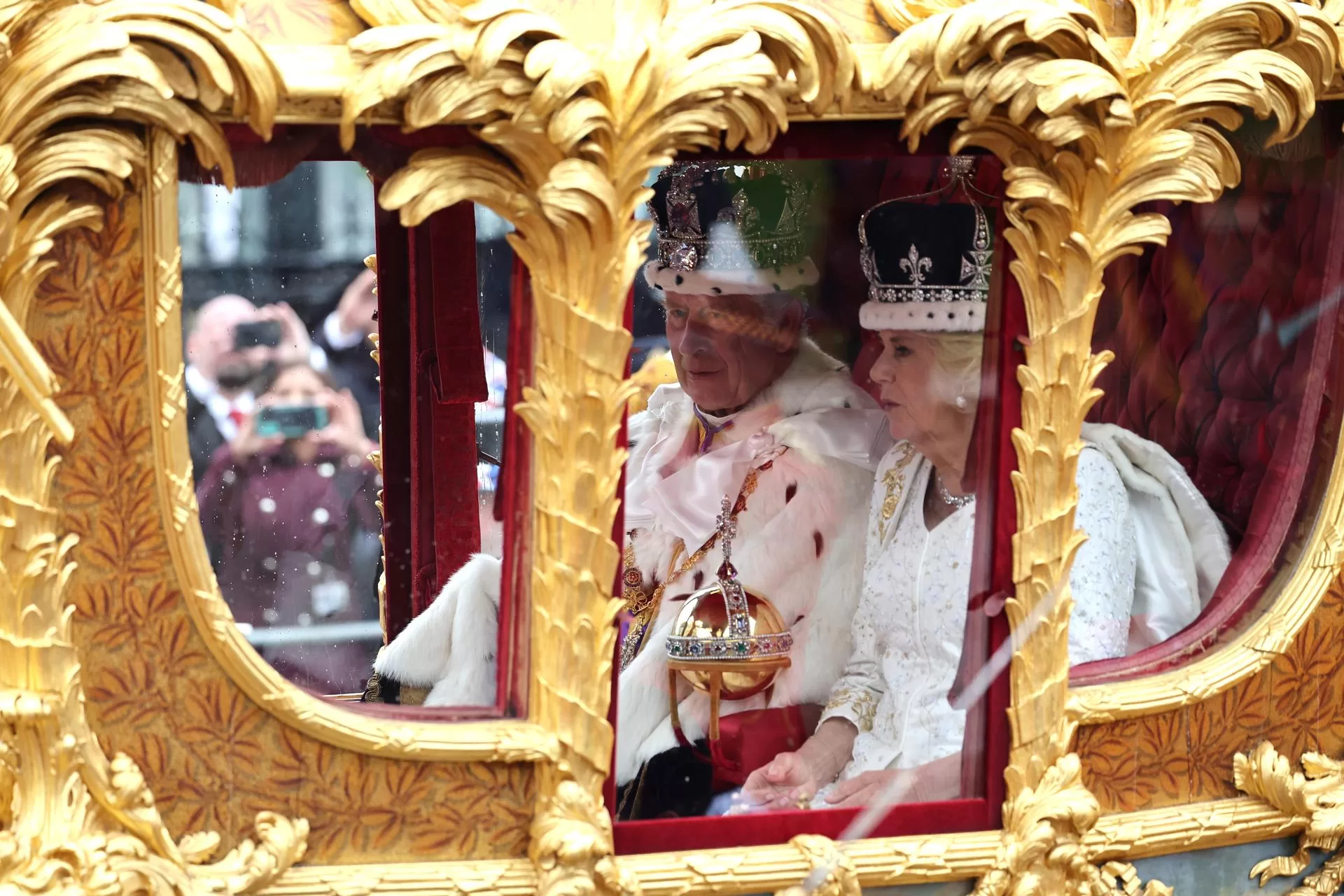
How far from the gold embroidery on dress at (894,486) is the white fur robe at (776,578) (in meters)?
0.05

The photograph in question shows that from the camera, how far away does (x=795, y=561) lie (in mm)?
3547

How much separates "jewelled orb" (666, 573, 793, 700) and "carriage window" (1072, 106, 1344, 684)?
0.49 metres

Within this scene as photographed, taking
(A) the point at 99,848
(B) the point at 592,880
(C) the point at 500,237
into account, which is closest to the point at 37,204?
(C) the point at 500,237

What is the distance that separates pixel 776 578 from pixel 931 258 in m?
0.63

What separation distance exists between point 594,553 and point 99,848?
77 centimetres

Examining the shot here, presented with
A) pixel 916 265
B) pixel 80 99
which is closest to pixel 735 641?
pixel 916 265

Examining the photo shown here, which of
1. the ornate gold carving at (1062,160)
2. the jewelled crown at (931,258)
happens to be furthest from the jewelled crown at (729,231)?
the ornate gold carving at (1062,160)

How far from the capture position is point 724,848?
10.1ft

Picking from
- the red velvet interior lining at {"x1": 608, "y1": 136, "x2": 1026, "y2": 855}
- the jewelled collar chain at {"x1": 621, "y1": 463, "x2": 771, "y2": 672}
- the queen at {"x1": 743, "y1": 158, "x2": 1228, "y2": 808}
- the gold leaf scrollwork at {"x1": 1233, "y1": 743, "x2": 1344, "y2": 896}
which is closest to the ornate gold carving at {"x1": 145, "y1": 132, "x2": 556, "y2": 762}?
the red velvet interior lining at {"x1": 608, "y1": 136, "x2": 1026, "y2": 855}

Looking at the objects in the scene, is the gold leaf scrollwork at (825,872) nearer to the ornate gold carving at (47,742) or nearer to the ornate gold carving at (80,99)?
the ornate gold carving at (47,742)

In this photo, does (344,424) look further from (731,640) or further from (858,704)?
(858,704)

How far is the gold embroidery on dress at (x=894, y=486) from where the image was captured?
11.4 ft

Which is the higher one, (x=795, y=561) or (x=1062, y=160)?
(x=1062, y=160)

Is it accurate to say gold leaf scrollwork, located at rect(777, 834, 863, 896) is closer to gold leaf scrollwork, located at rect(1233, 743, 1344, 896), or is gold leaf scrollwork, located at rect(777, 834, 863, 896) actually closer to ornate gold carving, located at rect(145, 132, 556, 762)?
ornate gold carving, located at rect(145, 132, 556, 762)
